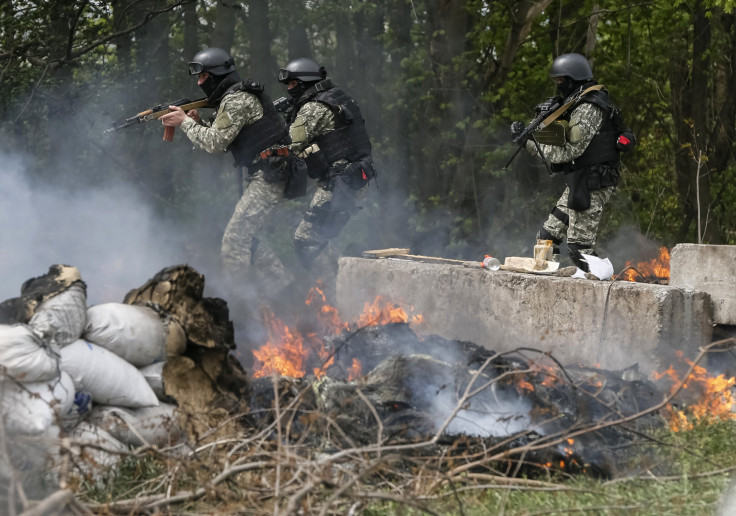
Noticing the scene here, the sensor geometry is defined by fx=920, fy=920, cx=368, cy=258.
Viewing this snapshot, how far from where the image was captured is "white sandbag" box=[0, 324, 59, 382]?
370 cm

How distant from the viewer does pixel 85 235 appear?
1034 centimetres

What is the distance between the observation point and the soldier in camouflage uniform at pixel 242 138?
7453 mm

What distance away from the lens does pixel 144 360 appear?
451 centimetres

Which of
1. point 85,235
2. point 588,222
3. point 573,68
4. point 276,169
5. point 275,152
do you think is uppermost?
point 573,68

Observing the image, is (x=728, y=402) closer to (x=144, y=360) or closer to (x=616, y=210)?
(x=144, y=360)

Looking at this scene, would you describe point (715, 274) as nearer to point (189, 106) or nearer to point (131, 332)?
point (131, 332)

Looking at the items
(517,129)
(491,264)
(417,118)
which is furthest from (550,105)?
(417,118)

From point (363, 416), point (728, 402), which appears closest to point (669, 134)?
point (728, 402)

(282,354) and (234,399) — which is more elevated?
(234,399)

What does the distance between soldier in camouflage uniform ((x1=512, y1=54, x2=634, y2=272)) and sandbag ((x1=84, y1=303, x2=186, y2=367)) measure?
11.0ft

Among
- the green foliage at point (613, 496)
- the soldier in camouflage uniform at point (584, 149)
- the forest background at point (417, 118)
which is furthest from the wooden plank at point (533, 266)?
the forest background at point (417, 118)

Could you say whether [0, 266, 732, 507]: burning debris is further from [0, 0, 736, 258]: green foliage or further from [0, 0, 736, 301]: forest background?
[0, 0, 736, 258]: green foliage

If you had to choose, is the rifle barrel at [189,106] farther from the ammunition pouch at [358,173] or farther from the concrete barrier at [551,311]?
the concrete barrier at [551,311]

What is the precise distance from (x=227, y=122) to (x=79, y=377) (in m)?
3.72
